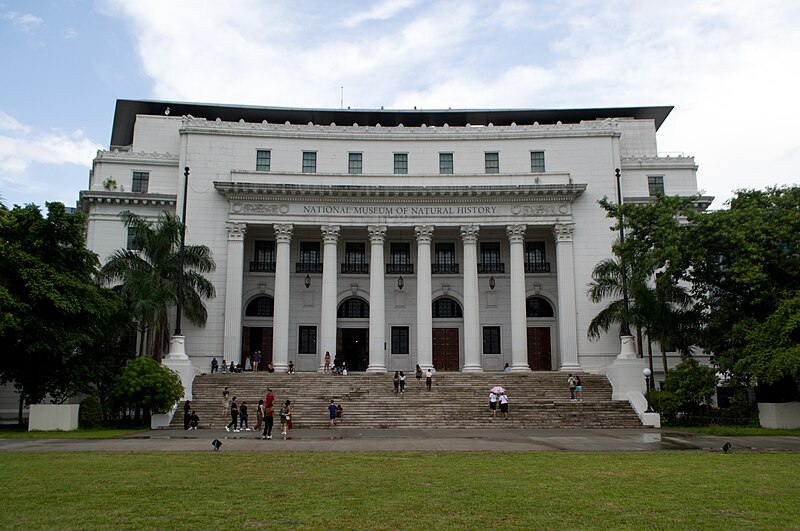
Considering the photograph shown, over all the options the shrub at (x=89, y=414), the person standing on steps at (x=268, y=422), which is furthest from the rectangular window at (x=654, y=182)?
the shrub at (x=89, y=414)

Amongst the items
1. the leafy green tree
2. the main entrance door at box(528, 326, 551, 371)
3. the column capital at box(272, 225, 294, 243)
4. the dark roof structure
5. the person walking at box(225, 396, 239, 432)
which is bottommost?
the person walking at box(225, 396, 239, 432)

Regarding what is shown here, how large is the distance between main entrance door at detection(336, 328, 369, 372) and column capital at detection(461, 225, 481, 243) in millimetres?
10061

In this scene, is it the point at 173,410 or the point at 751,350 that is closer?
the point at 751,350

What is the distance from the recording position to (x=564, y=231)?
155ft

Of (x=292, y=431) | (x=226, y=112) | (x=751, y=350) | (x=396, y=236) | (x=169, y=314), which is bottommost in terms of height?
(x=292, y=431)

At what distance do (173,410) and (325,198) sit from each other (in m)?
18.7

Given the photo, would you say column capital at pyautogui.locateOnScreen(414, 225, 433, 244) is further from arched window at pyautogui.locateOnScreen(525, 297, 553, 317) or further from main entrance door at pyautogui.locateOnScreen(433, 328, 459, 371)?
arched window at pyautogui.locateOnScreen(525, 297, 553, 317)

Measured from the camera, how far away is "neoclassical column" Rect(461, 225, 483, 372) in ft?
150

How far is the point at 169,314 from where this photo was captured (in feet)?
145

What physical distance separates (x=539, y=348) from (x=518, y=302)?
554cm

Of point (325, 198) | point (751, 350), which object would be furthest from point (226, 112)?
point (751, 350)

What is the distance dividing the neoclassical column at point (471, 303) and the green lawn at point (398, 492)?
26460 millimetres

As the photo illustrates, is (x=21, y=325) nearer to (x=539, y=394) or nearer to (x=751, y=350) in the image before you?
(x=539, y=394)

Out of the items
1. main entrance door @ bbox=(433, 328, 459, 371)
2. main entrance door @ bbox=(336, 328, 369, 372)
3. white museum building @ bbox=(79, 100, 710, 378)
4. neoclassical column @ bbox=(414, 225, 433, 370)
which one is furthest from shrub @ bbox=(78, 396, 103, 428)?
main entrance door @ bbox=(433, 328, 459, 371)
